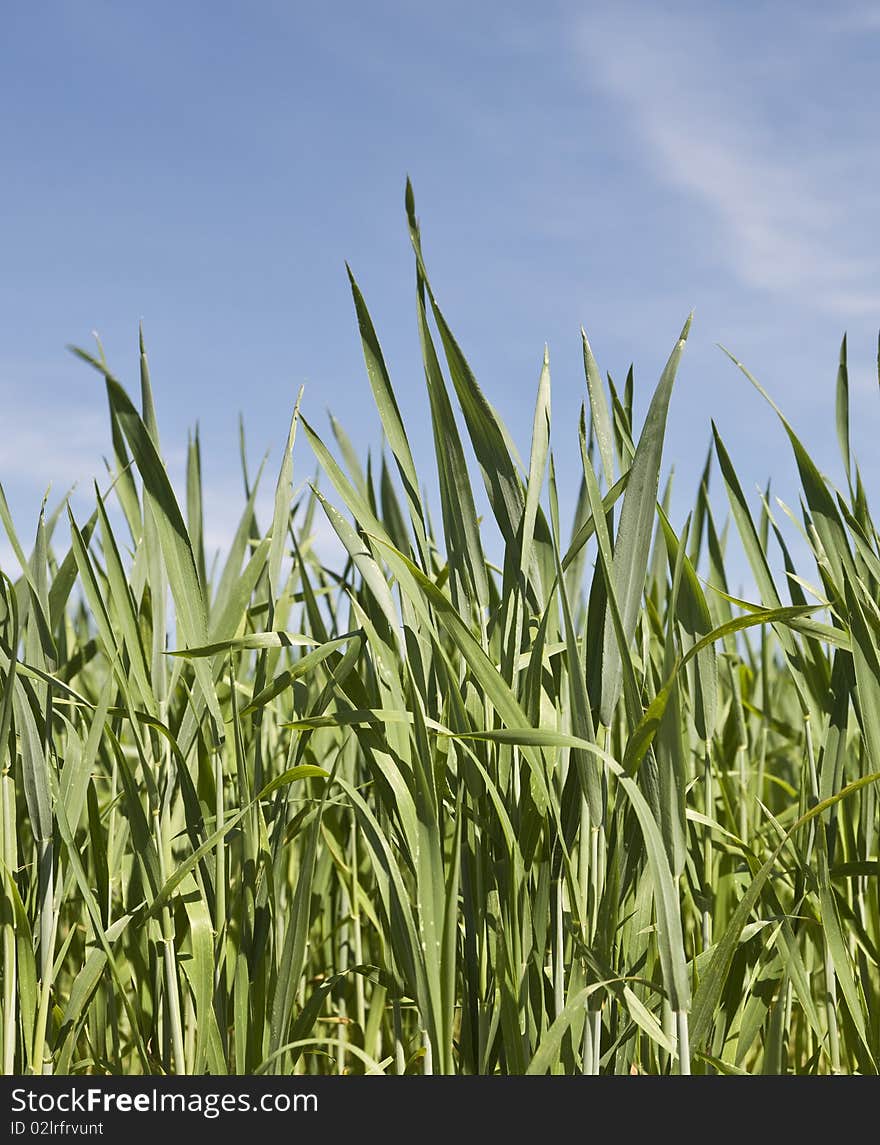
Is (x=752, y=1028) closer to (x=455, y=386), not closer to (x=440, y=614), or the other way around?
(x=440, y=614)

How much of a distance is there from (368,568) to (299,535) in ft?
A: 1.91

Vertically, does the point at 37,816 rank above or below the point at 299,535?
below

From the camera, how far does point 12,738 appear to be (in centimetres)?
79

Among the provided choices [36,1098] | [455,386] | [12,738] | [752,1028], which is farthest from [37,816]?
[752,1028]

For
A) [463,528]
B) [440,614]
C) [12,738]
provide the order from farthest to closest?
[12,738]
[463,528]
[440,614]

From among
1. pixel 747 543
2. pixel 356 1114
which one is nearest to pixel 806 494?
pixel 747 543

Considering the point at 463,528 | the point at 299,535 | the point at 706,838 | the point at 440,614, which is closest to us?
the point at 440,614

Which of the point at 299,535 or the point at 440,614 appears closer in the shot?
the point at 440,614

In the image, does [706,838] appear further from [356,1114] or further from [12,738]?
[12,738]

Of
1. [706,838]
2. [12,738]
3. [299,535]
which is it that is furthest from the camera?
[299,535]

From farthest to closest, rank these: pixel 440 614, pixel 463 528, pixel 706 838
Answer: pixel 706 838, pixel 463 528, pixel 440 614

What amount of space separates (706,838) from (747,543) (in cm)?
31

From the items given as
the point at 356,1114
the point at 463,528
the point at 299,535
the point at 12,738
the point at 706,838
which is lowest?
the point at 356,1114

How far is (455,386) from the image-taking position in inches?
25.4
